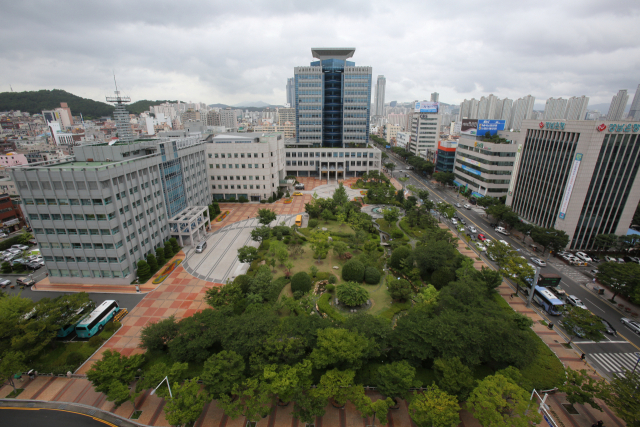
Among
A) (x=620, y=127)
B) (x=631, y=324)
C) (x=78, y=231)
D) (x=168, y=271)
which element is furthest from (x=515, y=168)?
(x=78, y=231)

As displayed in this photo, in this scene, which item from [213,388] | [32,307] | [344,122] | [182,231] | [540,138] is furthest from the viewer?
[344,122]

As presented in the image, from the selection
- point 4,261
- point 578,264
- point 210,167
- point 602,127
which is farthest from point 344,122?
point 4,261

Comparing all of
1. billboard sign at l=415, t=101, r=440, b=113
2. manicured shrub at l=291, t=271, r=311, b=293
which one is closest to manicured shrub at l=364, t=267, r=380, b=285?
manicured shrub at l=291, t=271, r=311, b=293


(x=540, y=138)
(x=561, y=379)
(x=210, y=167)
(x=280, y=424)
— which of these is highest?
(x=540, y=138)

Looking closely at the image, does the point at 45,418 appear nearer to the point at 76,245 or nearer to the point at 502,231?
the point at 76,245

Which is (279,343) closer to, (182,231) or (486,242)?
(182,231)
